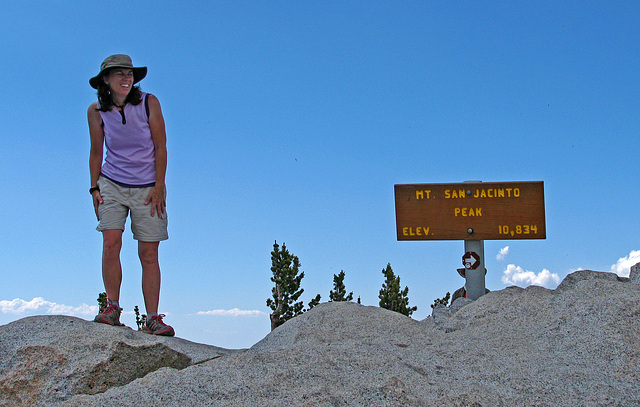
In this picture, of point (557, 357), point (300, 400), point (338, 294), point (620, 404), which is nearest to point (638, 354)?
point (557, 357)

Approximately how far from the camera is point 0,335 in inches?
209

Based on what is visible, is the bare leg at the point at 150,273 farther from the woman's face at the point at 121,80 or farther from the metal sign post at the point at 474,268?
the metal sign post at the point at 474,268

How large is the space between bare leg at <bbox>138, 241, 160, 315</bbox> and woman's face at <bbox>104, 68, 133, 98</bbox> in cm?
149

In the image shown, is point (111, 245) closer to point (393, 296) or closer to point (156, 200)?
point (156, 200)

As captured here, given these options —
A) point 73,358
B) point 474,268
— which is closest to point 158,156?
point 73,358

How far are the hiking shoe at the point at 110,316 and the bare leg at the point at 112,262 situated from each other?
9 centimetres

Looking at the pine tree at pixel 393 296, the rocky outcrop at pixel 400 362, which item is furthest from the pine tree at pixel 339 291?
the rocky outcrop at pixel 400 362

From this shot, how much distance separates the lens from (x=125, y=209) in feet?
18.6

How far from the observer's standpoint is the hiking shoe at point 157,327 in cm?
567

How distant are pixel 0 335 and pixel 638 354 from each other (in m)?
5.44

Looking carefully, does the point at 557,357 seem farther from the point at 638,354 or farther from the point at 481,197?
the point at 481,197

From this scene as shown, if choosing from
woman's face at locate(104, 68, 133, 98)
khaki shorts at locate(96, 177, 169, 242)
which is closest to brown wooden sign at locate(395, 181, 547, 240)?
khaki shorts at locate(96, 177, 169, 242)

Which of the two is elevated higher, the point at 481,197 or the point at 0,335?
the point at 481,197

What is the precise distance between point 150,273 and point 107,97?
178 centimetres
